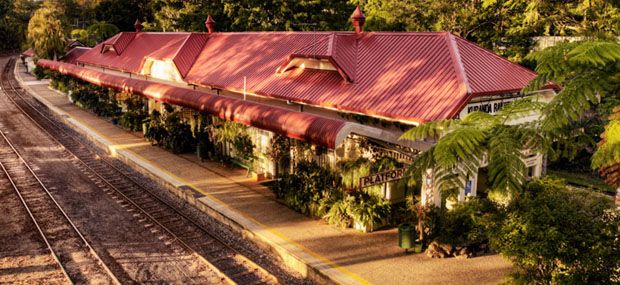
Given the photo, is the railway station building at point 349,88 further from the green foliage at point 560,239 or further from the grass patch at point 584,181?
the grass patch at point 584,181

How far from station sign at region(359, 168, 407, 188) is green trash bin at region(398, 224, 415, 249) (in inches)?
50.0

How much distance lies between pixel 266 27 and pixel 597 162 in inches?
1324

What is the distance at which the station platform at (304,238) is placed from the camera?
1177 cm

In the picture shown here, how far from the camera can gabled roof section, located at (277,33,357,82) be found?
1638 centimetres

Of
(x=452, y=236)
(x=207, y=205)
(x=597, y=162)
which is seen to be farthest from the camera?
(x=207, y=205)

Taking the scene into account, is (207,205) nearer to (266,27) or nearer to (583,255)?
(583,255)

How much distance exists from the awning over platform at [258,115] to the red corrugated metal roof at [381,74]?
1.08 meters

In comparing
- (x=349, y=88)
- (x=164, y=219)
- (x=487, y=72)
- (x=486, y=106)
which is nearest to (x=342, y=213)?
(x=349, y=88)

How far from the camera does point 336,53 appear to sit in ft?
55.9

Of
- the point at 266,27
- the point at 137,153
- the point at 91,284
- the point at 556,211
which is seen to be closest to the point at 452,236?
the point at 556,211

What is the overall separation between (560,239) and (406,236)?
5.07 metres

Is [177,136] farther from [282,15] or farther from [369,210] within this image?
[282,15]

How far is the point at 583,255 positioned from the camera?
7.78 metres

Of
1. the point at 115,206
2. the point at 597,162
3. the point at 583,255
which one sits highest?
the point at 597,162
